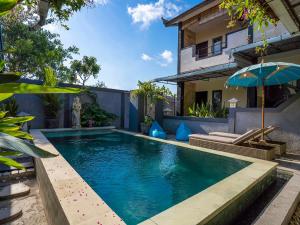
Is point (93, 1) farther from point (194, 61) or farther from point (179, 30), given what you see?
point (179, 30)

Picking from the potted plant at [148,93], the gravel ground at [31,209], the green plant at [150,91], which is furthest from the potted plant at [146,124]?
the gravel ground at [31,209]

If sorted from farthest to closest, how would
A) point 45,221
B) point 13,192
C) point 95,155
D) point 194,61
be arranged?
point 194,61 < point 95,155 < point 13,192 < point 45,221

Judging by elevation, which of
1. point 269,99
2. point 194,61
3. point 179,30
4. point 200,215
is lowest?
point 200,215

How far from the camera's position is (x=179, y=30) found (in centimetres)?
1486

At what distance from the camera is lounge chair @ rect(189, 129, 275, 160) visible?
607cm

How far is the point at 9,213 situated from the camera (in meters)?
3.01

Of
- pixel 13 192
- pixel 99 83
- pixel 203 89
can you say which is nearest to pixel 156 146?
pixel 13 192

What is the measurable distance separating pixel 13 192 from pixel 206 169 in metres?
4.60

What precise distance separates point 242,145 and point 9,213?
6.86m

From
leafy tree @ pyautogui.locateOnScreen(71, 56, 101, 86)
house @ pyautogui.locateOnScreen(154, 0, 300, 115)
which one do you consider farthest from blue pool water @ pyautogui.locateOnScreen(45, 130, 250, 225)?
leafy tree @ pyautogui.locateOnScreen(71, 56, 101, 86)

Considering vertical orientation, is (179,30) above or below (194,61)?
above

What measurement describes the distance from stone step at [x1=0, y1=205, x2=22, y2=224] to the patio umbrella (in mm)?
7214

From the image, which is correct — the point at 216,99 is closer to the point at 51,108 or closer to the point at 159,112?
the point at 159,112

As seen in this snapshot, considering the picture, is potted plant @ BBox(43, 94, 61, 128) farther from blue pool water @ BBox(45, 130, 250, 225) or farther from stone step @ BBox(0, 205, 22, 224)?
stone step @ BBox(0, 205, 22, 224)
